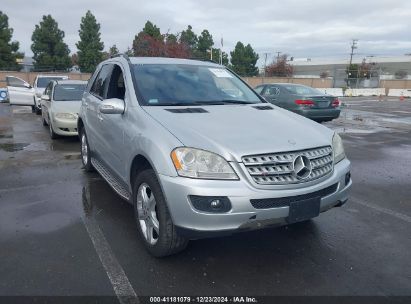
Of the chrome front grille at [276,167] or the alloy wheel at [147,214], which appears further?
the alloy wheel at [147,214]

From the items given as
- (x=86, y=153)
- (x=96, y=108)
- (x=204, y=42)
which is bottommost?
(x=86, y=153)

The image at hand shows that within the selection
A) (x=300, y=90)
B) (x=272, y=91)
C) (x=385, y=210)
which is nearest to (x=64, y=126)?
(x=385, y=210)

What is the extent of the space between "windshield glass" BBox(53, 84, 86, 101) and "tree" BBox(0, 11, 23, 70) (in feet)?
109

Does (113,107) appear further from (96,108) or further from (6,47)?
(6,47)

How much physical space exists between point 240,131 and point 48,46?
4403 cm

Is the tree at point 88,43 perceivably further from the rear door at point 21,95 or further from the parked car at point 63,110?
the parked car at point 63,110

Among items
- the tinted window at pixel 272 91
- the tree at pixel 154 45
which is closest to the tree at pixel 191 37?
the tree at pixel 154 45

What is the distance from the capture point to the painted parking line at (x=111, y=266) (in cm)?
287

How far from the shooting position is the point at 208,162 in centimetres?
295

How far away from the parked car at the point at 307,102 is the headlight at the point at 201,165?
30.5ft

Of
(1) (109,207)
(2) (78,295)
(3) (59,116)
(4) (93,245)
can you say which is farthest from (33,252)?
(3) (59,116)

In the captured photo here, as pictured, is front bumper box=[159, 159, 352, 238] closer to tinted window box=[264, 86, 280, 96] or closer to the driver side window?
the driver side window

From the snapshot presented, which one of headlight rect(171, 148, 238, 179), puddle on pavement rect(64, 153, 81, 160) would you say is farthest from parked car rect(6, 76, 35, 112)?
headlight rect(171, 148, 238, 179)

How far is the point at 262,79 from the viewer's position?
45.0 metres
